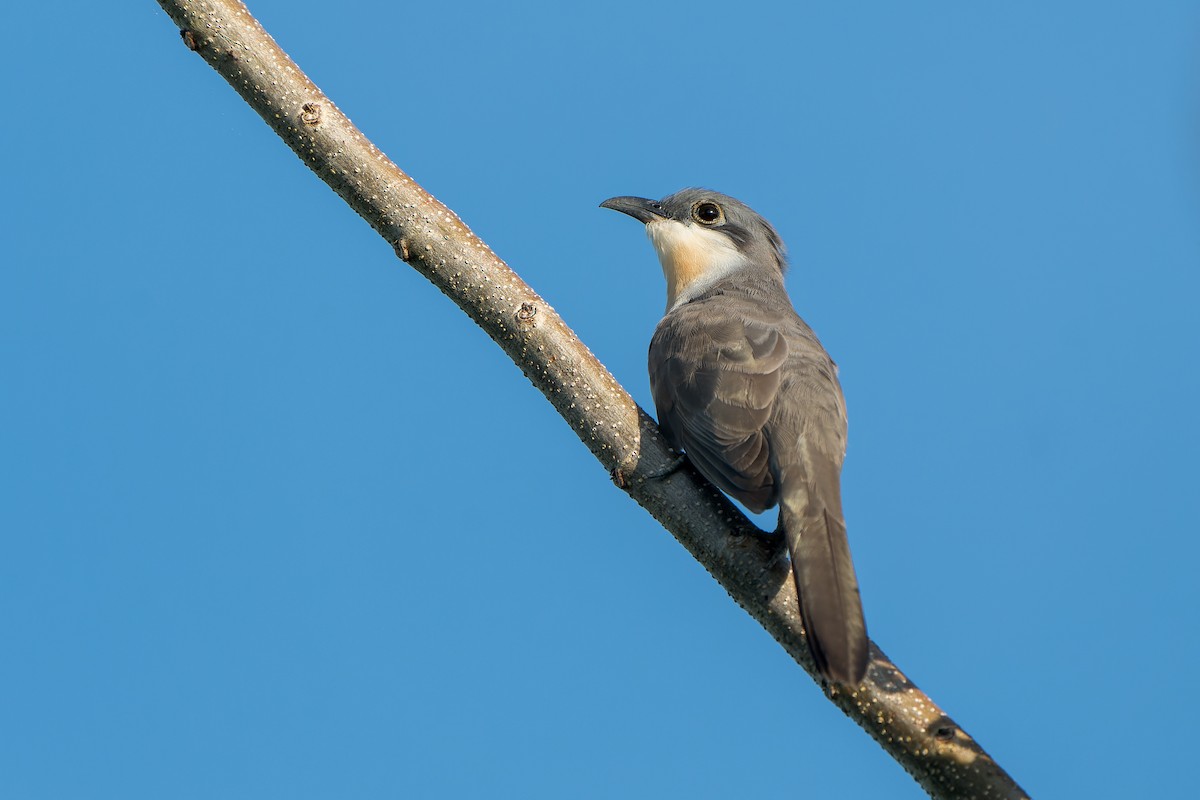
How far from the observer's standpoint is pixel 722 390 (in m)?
5.62

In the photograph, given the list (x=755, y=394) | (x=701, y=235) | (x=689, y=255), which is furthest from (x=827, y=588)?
(x=701, y=235)

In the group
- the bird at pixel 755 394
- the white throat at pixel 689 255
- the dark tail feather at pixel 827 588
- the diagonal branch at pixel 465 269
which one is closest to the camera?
the dark tail feather at pixel 827 588

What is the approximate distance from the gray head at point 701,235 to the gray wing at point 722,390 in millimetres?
1199

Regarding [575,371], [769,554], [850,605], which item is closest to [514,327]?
[575,371]

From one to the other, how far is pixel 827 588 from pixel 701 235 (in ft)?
14.5

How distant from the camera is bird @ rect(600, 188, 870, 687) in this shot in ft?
13.1

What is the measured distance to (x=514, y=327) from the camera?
14.8 ft

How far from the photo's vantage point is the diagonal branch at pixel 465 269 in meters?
4.47

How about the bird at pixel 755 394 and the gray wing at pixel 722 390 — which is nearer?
the bird at pixel 755 394

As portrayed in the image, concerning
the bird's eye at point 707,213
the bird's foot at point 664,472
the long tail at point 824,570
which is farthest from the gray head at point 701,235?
the bird's foot at point 664,472

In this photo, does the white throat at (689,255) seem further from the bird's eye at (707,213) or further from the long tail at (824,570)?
the long tail at (824,570)

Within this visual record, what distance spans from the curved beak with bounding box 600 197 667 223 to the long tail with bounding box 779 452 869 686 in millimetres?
3461

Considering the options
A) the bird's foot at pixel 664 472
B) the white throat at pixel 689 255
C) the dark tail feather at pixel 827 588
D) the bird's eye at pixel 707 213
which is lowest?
the dark tail feather at pixel 827 588

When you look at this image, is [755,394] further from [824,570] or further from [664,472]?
[824,570]
